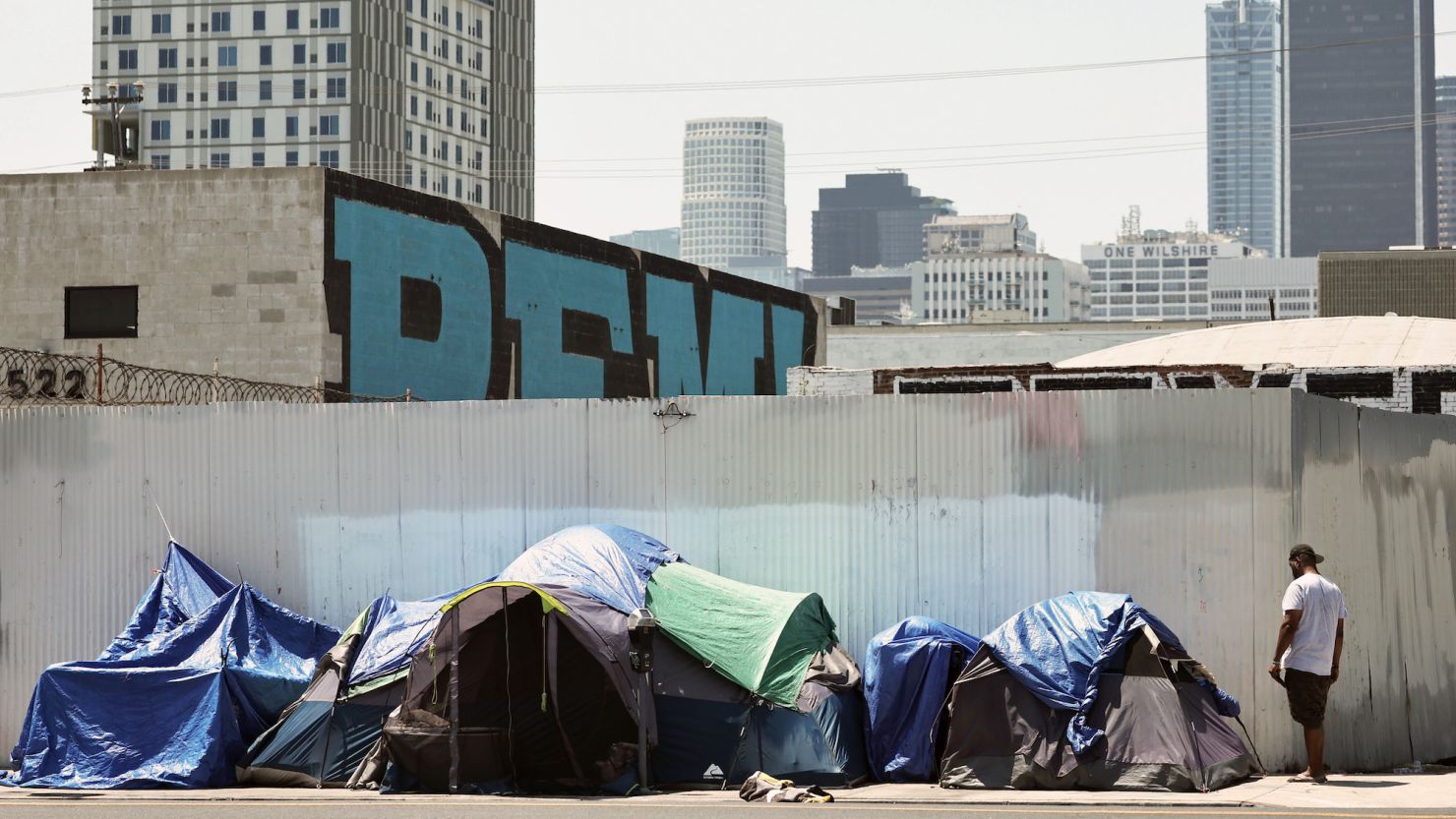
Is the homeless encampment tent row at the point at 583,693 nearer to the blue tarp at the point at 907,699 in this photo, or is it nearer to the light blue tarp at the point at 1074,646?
the blue tarp at the point at 907,699

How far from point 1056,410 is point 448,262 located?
16.9 meters

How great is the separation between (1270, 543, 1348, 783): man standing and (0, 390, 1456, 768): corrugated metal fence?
27.7 inches

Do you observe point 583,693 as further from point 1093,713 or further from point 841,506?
point 1093,713

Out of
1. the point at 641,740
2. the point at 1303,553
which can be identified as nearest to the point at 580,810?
the point at 641,740

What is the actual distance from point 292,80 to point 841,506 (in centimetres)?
14486

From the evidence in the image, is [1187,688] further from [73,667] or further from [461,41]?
[461,41]

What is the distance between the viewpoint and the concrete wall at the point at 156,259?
27188mm

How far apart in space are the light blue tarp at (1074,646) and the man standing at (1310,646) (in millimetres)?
527

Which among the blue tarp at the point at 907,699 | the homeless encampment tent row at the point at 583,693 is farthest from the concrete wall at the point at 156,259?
the blue tarp at the point at 907,699

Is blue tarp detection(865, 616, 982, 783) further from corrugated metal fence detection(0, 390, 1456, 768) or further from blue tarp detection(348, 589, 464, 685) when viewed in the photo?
blue tarp detection(348, 589, 464, 685)

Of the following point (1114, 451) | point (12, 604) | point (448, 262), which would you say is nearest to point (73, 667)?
point (12, 604)

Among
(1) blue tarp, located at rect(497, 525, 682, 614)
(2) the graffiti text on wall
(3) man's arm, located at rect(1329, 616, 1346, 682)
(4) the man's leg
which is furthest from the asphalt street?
(2) the graffiti text on wall

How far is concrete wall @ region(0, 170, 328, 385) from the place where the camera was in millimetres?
27188

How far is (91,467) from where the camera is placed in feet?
54.4
